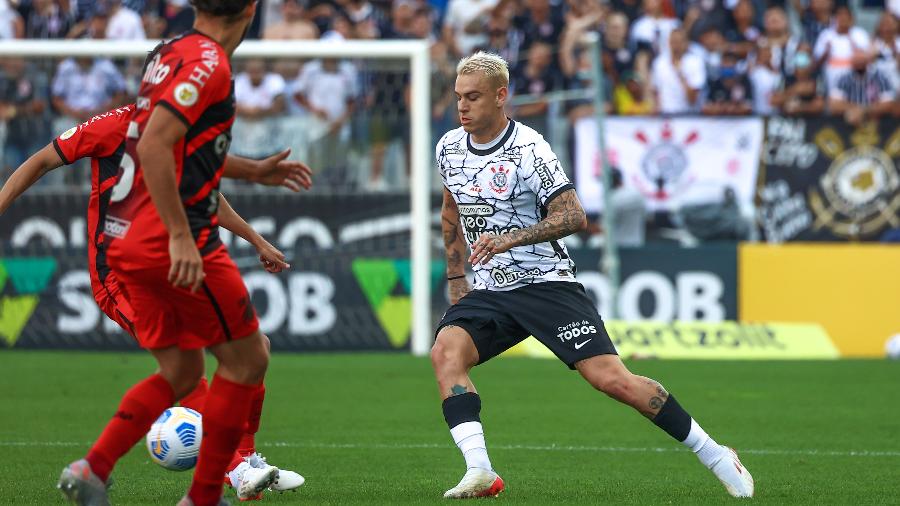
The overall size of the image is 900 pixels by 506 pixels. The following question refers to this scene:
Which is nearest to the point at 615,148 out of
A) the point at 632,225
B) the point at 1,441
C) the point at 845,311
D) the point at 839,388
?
the point at 632,225

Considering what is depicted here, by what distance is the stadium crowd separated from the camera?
53.7 ft

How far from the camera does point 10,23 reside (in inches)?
706

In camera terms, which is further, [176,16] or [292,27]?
[176,16]

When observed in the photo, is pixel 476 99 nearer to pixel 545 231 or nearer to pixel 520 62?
pixel 545 231

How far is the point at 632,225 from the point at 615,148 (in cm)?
92

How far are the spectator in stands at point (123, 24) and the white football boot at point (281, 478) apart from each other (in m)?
12.1

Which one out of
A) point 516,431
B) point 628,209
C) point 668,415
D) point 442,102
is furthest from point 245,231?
point 628,209

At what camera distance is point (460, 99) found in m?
7.28

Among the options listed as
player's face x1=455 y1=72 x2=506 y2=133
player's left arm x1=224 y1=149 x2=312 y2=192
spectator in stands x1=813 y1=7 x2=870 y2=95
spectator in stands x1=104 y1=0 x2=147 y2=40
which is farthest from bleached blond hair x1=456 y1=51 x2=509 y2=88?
spectator in stands x1=813 y1=7 x2=870 y2=95

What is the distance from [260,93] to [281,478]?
970 centimetres

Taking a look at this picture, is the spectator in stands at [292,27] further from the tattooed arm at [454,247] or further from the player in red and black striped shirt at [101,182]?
the player in red and black striped shirt at [101,182]

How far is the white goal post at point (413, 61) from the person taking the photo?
1599cm

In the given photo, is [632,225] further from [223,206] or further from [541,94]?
[223,206]

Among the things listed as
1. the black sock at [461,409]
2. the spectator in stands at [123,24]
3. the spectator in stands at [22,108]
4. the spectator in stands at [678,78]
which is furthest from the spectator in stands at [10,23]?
the black sock at [461,409]
